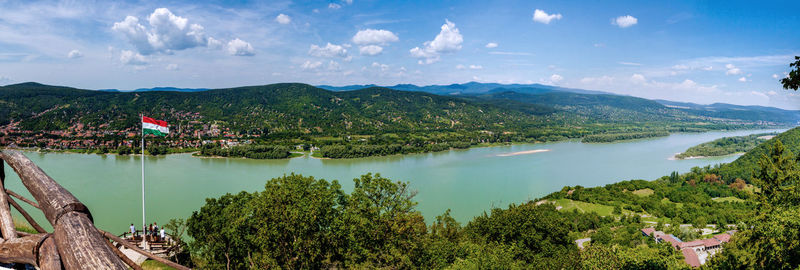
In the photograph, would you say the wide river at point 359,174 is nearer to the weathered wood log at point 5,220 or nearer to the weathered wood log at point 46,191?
the weathered wood log at point 5,220

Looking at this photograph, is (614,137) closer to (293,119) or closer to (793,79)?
(293,119)

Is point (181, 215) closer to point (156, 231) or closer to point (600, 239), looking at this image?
point (156, 231)

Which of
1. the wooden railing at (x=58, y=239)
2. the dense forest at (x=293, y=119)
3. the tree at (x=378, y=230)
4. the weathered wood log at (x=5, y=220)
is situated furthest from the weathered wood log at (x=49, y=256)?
the dense forest at (x=293, y=119)

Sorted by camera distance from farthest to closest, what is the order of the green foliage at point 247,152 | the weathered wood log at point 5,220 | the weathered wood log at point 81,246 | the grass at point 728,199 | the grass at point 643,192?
the green foliage at point 247,152
the grass at point 643,192
the grass at point 728,199
the weathered wood log at point 5,220
the weathered wood log at point 81,246

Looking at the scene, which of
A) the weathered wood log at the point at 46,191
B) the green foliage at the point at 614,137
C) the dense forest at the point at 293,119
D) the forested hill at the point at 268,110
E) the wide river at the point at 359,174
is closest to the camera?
the weathered wood log at the point at 46,191

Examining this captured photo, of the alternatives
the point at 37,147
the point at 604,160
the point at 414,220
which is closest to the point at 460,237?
the point at 414,220

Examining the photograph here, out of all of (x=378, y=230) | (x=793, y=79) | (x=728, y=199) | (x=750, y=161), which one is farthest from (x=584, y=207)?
(x=750, y=161)

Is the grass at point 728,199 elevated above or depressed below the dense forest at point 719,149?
below


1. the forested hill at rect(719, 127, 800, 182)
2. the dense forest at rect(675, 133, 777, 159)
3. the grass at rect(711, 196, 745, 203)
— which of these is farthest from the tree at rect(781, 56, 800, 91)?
the dense forest at rect(675, 133, 777, 159)

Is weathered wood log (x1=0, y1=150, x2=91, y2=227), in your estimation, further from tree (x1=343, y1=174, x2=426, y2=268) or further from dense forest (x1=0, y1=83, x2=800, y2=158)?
dense forest (x1=0, y1=83, x2=800, y2=158)
